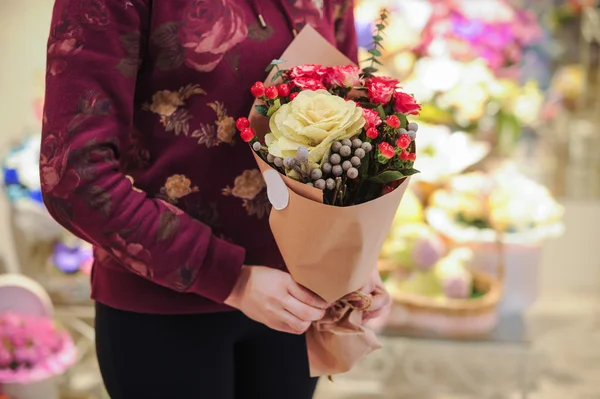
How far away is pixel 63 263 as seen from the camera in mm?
2426

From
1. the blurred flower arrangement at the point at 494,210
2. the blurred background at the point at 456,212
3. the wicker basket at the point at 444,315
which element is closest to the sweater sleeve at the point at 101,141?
the blurred background at the point at 456,212

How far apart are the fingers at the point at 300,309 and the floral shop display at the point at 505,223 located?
1507mm

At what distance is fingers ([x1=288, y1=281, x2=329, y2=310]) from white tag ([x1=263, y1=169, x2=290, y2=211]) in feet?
0.43

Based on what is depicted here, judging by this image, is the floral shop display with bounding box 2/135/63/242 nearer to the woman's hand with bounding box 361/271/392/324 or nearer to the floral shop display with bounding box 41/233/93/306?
the floral shop display with bounding box 41/233/93/306

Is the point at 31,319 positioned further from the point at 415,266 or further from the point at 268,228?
the point at 268,228

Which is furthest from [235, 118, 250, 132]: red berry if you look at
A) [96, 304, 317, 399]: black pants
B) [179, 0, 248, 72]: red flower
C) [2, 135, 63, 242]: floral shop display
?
[2, 135, 63, 242]: floral shop display

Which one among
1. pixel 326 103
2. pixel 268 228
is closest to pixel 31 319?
pixel 268 228

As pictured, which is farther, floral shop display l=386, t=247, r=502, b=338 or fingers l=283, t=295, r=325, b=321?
floral shop display l=386, t=247, r=502, b=338

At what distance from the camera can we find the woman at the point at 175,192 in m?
0.94

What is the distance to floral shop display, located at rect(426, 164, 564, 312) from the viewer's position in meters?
2.42

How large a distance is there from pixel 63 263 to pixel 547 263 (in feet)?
7.74

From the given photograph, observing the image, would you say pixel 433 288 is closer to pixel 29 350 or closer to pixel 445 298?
pixel 445 298

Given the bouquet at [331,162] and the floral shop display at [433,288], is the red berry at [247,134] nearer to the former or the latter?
the bouquet at [331,162]

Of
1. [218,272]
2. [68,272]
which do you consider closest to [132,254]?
[218,272]
